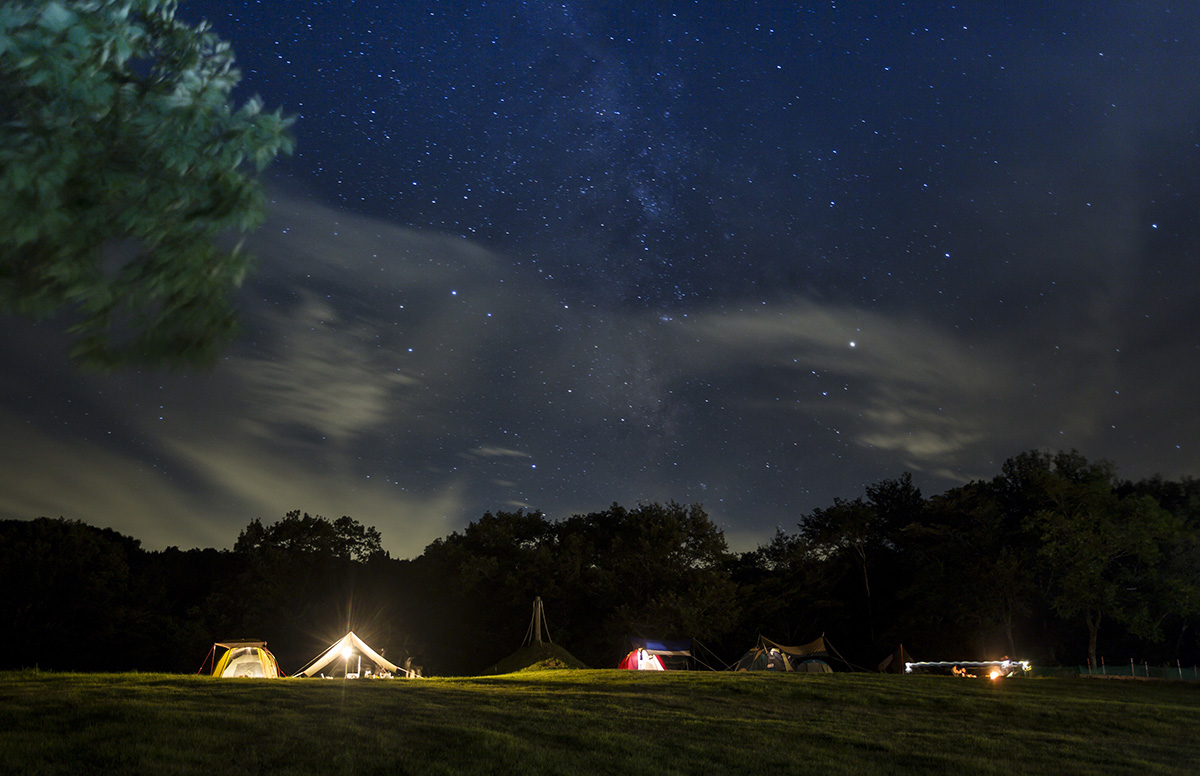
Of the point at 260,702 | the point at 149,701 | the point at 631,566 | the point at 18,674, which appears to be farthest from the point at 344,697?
the point at 631,566

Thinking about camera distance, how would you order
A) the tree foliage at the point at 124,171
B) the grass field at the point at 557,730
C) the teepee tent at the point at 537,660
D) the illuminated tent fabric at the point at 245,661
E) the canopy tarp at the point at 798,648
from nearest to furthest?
the tree foliage at the point at 124,171
the grass field at the point at 557,730
the illuminated tent fabric at the point at 245,661
the teepee tent at the point at 537,660
the canopy tarp at the point at 798,648

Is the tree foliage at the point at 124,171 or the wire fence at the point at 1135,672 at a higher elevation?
the tree foliage at the point at 124,171

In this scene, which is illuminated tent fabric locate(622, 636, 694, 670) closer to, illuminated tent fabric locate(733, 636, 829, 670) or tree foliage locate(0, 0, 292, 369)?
illuminated tent fabric locate(733, 636, 829, 670)

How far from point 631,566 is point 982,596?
21448 millimetres

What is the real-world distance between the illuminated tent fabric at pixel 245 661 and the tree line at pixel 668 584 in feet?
90.6

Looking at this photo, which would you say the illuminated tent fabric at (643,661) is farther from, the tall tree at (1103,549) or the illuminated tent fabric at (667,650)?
the tall tree at (1103,549)

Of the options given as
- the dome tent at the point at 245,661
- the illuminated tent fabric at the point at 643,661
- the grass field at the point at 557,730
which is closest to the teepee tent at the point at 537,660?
the illuminated tent fabric at the point at 643,661

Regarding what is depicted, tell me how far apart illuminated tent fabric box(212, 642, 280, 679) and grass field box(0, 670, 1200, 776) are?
9998mm

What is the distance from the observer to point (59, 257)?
16.3 feet

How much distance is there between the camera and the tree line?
4144cm

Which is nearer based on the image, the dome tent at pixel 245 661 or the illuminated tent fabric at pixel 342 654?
the dome tent at pixel 245 661

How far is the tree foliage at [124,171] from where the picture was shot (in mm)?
4508

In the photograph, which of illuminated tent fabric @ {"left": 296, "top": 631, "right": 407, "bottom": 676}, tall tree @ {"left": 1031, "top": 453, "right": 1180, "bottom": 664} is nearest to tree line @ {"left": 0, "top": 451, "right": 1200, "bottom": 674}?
tall tree @ {"left": 1031, "top": 453, "right": 1180, "bottom": 664}

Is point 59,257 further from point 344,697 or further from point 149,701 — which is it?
point 344,697
